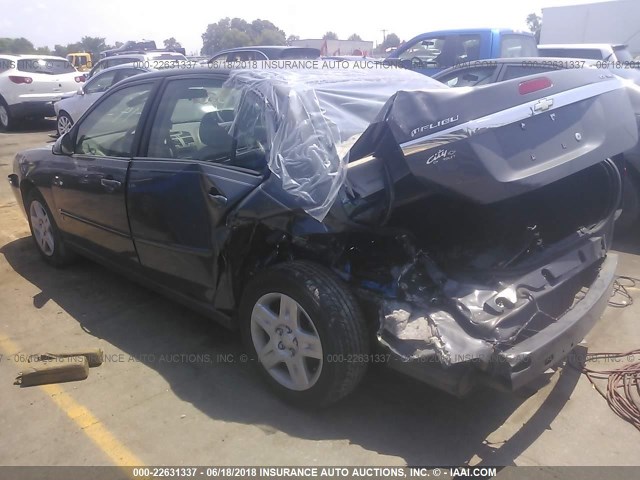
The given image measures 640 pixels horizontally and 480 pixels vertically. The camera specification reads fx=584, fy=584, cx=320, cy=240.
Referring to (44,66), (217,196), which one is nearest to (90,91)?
(44,66)

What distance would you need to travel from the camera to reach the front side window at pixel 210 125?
322 cm

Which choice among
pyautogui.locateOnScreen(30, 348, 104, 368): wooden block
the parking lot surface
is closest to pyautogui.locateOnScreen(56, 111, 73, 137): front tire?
the parking lot surface

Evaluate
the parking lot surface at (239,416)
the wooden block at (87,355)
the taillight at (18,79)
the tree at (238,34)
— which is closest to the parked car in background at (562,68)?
the parking lot surface at (239,416)

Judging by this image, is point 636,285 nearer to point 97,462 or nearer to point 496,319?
point 496,319

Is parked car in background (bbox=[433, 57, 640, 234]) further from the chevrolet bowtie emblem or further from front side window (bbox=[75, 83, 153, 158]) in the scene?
front side window (bbox=[75, 83, 153, 158])

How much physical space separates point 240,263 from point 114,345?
116 cm

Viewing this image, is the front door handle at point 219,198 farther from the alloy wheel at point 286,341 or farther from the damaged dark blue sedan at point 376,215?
the alloy wheel at point 286,341

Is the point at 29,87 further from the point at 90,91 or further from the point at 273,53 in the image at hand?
the point at 273,53

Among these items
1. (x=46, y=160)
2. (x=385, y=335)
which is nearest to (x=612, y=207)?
(x=385, y=335)

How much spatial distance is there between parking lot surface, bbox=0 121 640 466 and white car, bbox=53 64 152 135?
8231 mm

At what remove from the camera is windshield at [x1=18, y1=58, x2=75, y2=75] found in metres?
13.7

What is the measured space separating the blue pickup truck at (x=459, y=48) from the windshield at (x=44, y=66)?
856 centimetres

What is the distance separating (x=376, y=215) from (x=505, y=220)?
1022 millimetres

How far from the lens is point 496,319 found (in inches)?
104
